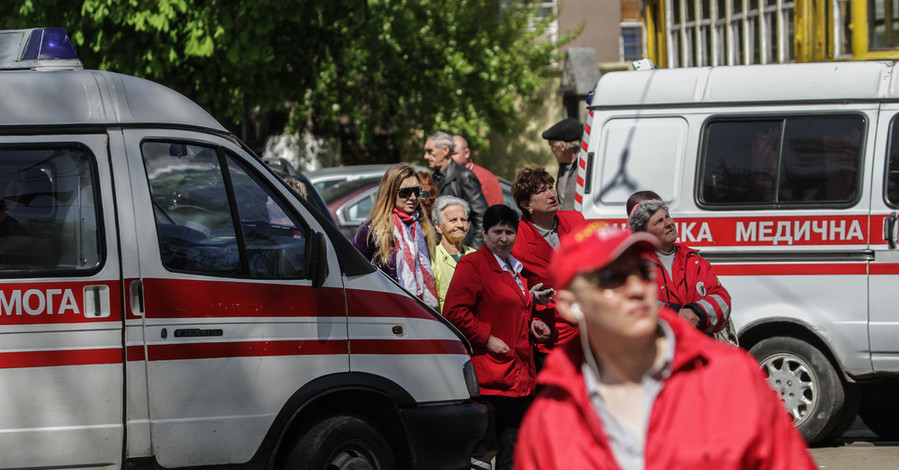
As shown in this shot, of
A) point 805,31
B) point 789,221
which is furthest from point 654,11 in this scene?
point 789,221

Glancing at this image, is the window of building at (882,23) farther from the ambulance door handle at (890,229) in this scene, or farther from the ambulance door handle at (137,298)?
the ambulance door handle at (137,298)

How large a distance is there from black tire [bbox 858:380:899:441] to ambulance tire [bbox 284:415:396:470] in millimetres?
4664

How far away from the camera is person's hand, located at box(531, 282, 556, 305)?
636 cm

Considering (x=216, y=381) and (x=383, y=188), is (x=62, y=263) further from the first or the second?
(x=383, y=188)

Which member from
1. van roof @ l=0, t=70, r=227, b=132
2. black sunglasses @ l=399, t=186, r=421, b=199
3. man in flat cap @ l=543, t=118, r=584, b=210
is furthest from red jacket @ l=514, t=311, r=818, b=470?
man in flat cap @ l=543, t=118, r=584, b=210

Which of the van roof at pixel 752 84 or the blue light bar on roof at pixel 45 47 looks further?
the van roof at pixel 752 84

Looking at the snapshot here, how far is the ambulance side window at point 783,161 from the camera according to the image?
802cm

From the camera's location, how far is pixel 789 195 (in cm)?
812

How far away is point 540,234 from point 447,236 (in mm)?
947

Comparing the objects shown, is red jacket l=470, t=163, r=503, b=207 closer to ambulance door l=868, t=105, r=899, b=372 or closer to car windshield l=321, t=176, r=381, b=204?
car windshield l=321, t=176, r=381, b=204

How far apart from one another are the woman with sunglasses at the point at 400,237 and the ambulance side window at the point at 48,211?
7.01 feet

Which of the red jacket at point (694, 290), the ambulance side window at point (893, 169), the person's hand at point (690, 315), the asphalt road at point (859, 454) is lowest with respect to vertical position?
the asphalt road at point (859, 454)

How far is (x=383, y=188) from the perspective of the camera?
23.8 ft

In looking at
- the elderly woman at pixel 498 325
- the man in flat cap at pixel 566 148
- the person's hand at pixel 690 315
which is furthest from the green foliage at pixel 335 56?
the person's hand at pixel 690 315
